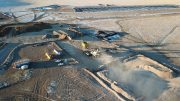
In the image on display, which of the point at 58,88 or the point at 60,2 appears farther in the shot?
the point at 60,2

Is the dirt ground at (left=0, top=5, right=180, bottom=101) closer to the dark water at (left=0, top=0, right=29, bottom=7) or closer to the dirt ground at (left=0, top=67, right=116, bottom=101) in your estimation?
the dirt ground at (left=0, top=67, right=116, bottom=101)

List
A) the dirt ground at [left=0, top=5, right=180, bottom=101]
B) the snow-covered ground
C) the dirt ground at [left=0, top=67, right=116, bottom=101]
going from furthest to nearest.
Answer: the snow-covered ground, the dirt ground at [left=0, top=5, right=180, bottom=101], the dirt ground at [left=0, top=67, right=116, bottom=101]

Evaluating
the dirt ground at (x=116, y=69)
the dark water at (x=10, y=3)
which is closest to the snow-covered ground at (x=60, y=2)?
the dark water at (x=10, y=3)

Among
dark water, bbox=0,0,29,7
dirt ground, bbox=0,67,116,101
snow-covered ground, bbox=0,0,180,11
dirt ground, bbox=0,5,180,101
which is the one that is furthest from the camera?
dark water, bbox=0,0,29,7

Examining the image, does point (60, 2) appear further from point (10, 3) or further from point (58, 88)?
point (58, 88)

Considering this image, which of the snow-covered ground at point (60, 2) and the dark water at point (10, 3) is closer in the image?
the snow-covered ground at point (60, 2)

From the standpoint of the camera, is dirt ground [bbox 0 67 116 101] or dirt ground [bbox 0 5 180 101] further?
dirt ground [bbox 0 5 180 101]

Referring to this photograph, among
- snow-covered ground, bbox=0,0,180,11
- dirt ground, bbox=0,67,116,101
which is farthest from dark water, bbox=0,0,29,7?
dirt ground, bbox=0,67,116,101

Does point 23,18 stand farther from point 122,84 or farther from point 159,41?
point 122,84

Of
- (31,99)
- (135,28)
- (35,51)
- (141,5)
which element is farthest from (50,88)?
(141,5)

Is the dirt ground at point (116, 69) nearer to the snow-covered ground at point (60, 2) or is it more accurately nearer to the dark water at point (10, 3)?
the snow-covered ground at point (60, 2)

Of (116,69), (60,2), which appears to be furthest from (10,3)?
(116,69)
